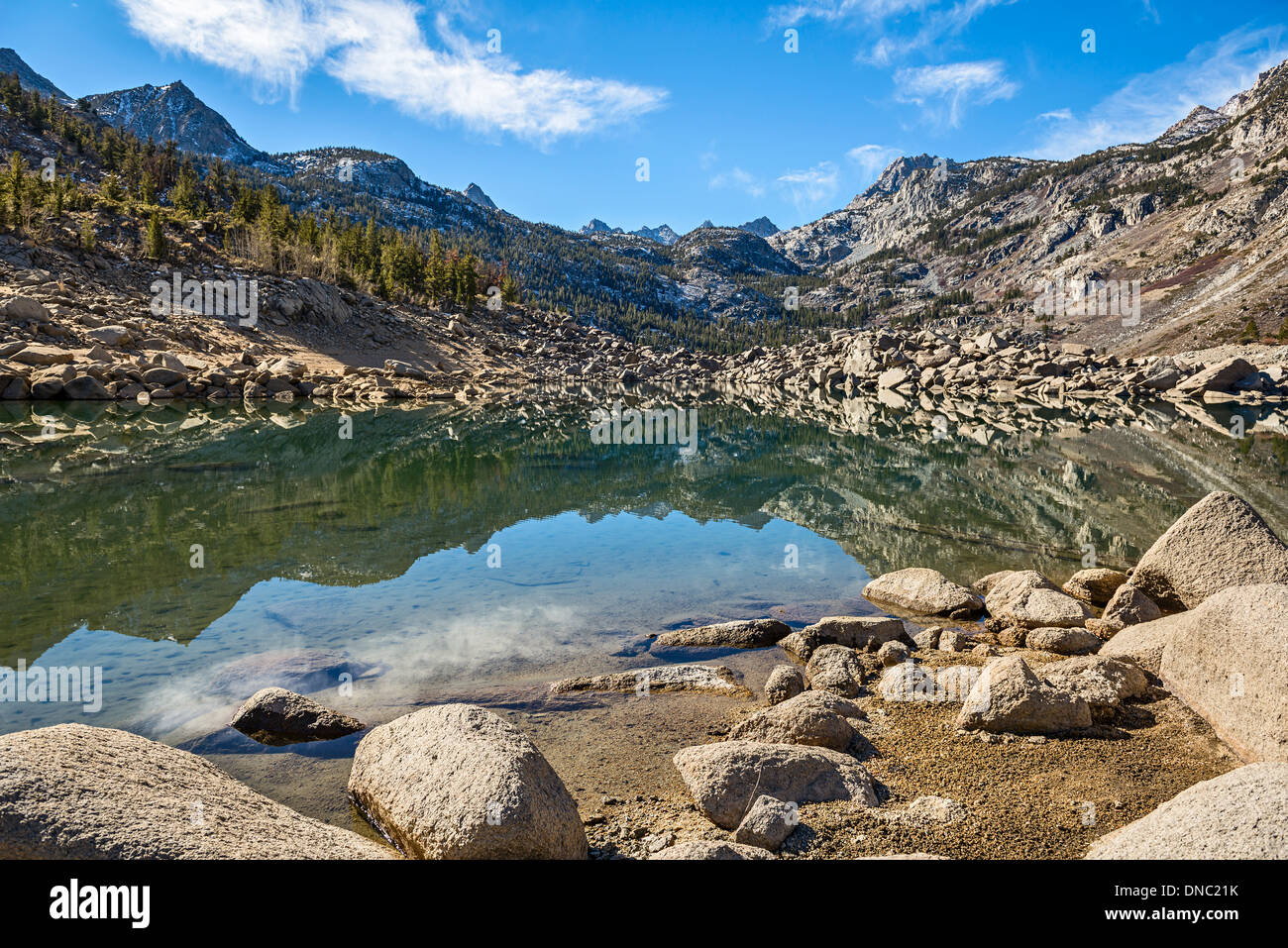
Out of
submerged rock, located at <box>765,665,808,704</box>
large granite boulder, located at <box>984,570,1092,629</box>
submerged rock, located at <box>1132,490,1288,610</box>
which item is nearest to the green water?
submerged rock, located at <box>765,665,808,704</box>

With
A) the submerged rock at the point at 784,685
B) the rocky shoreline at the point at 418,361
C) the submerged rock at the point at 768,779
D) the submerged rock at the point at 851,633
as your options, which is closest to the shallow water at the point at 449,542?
the submerged rock at the point at 851,633

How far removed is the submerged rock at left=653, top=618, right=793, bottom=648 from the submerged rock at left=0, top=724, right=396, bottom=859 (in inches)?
235

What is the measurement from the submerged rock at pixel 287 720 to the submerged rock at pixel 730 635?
185 inches

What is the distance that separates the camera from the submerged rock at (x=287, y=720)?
6.98m

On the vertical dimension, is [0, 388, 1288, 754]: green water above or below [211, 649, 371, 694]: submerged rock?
above

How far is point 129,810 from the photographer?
12.5 ft

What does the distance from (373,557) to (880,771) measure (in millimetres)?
11327

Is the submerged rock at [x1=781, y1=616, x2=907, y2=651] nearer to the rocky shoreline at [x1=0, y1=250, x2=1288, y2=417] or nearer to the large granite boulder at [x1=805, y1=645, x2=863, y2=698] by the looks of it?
the large granite boulder at [x1=805, y1=645, x2=863, y2=698]

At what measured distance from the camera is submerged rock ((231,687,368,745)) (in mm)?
6984

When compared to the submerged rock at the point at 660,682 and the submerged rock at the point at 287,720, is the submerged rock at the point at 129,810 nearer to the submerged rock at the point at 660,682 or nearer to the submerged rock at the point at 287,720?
the submerged rock at the point at 287,720

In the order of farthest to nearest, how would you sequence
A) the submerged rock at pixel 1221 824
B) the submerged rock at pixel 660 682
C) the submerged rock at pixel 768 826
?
the submerged rock at pixel 660 682 → the submerged rock at pixel 768 826 → the submerged rock at pixel 1221 824

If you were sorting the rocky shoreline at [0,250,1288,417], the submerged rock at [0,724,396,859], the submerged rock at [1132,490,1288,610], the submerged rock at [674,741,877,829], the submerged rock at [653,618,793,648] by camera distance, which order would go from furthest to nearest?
the rocky shoreline at [0,250,1288,417] < the submerged rock at [653,618,793,648] < the submerged rock at [1132,490,1288,610] < the submerged rock at [674,741,877,829] < the submerged rock at [0,724,396,859]
